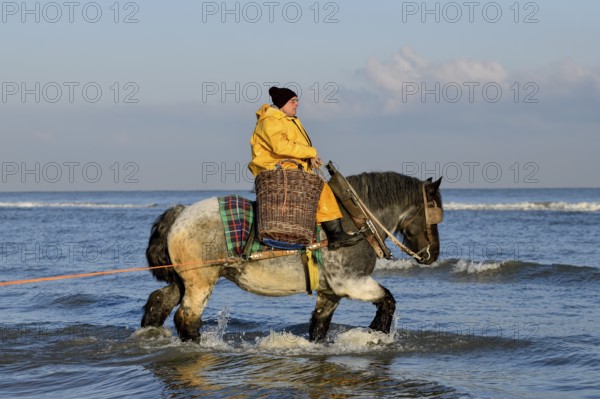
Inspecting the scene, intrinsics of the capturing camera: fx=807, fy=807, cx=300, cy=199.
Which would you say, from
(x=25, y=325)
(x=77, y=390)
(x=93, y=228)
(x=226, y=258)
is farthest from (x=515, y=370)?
(x=93, y=228)

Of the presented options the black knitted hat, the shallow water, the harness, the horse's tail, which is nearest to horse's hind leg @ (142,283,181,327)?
the shallow water

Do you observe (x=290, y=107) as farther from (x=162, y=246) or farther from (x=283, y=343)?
(x=283, y=343)

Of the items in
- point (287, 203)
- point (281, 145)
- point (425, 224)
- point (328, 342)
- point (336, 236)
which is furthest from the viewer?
point (328, 342)

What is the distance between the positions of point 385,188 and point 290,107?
145cm

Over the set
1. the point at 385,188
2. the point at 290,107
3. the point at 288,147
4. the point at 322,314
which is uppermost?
the point at 290,107

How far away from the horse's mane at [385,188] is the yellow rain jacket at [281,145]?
Answer: 0.48 meters

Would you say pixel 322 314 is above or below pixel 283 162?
below

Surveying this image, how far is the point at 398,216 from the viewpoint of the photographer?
28.3ft

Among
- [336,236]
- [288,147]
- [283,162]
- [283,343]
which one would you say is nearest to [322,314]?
[283,343]

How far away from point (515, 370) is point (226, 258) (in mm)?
3118

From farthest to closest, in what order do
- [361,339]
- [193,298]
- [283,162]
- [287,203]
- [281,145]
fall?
[361,339], [193,298], [283,162], [287,203], [281,145]

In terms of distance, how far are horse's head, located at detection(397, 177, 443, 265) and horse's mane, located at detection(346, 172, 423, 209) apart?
0.09m

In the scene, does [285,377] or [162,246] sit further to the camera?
[162,246]

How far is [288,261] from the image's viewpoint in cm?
820
